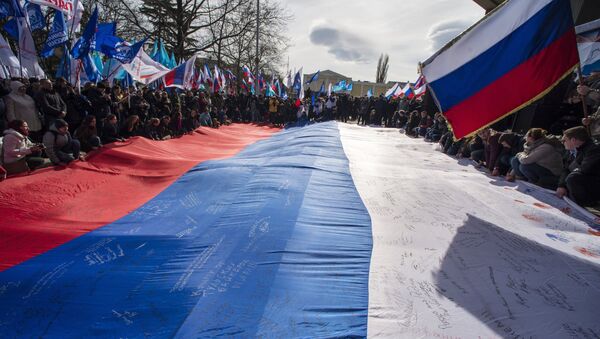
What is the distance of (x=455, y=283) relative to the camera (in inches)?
82.4

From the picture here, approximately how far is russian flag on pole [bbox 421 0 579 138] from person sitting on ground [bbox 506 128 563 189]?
1.28 meters

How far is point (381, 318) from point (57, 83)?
6880 mm

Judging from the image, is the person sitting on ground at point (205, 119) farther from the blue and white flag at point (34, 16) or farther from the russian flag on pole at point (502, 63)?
the russian flag on pole at point (502, 63)

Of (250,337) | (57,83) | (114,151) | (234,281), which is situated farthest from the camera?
(57,83)

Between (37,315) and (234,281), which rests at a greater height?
(234,281)

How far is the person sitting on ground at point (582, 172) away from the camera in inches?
133

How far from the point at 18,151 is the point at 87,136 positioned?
1.27 metres

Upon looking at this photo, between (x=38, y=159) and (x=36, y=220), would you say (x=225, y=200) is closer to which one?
(x=36, y=220)

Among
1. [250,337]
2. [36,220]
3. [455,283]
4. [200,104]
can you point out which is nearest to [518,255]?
[455,283]

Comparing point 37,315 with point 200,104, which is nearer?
point 37,315

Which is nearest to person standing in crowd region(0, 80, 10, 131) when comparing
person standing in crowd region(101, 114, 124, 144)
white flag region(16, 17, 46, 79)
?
white flag region(16, 17, 46, 79)

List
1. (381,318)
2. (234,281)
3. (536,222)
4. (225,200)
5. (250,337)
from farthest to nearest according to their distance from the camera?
1. (225,200)
2. (536,222)
3. (234,281)
4. (381,318)
5. (250,337)

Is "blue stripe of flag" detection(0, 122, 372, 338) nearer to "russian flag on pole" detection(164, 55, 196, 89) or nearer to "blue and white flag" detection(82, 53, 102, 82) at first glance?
"russian flag on pole" detection(164, 55, 196, 89)

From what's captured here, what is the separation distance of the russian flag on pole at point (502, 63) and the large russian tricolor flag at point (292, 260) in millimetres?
1023
